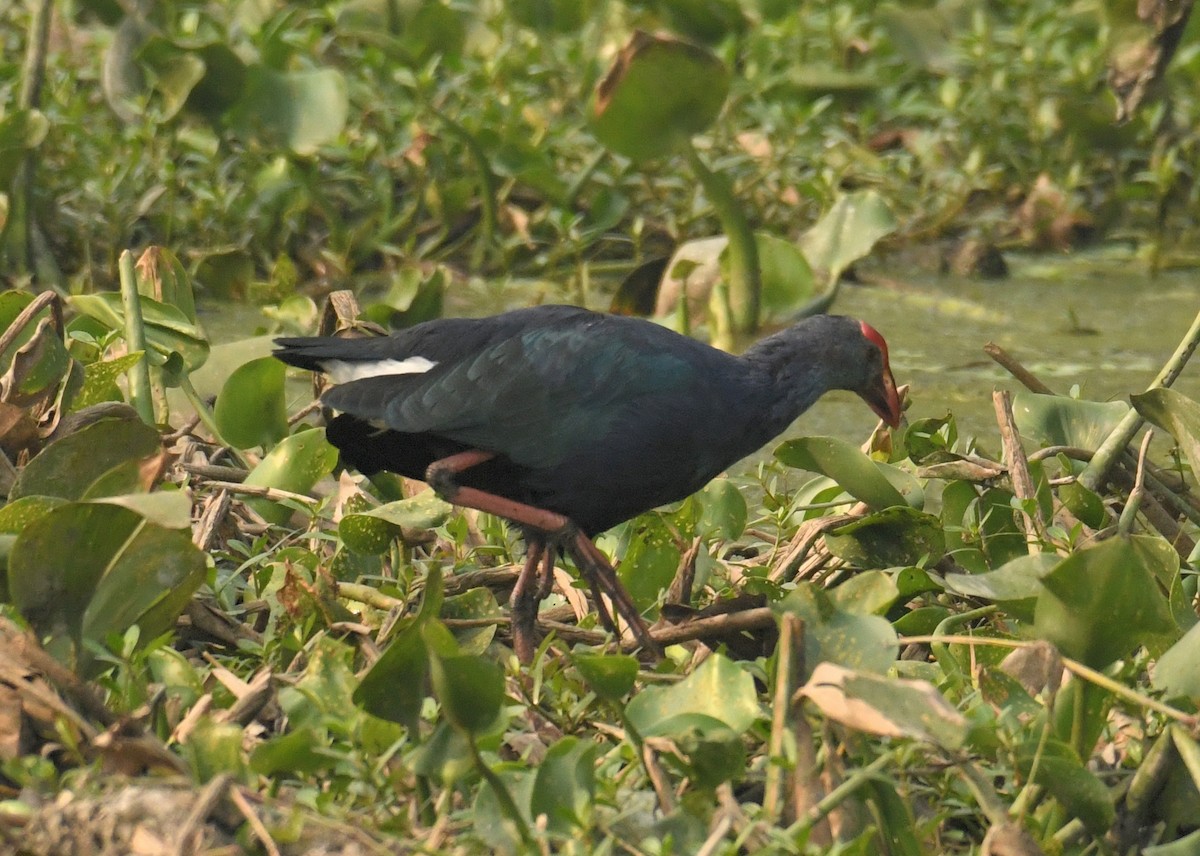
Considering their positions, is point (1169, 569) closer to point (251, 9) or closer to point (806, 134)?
point (806, 134)

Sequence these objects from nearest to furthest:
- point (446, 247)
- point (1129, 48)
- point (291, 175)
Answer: point (1129, 48)
point (291, 175)
point (446, 247)

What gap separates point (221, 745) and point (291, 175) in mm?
2915

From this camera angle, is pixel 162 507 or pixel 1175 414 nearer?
pixel 162 507

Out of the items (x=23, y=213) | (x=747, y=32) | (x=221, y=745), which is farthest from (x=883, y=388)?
(x=747, y=32)

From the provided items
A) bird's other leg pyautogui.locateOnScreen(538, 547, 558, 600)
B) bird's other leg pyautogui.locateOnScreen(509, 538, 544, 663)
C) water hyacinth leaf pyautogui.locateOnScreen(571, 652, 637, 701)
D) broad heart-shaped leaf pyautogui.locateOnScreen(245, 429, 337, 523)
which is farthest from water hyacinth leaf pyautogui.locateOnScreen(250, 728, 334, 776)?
broad heart-shaped leaf pyautogui.locateOnScreen(245, 429, 337, 523)

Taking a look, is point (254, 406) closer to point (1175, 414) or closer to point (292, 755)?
point (292, 755)

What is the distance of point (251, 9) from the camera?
5551 mm

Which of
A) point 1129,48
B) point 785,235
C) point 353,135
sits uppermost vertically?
point 1129,48

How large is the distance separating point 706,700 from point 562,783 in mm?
229

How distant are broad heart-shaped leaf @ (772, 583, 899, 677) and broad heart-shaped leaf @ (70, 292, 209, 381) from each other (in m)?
1.24

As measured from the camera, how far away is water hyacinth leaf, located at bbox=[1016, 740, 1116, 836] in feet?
5.97

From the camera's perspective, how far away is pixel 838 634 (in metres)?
2.00

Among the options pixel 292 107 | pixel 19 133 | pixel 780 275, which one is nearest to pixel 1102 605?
pixel 780 275

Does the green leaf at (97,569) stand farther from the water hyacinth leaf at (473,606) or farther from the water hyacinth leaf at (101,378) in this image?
the water hyacinth leaf at (101,378)
